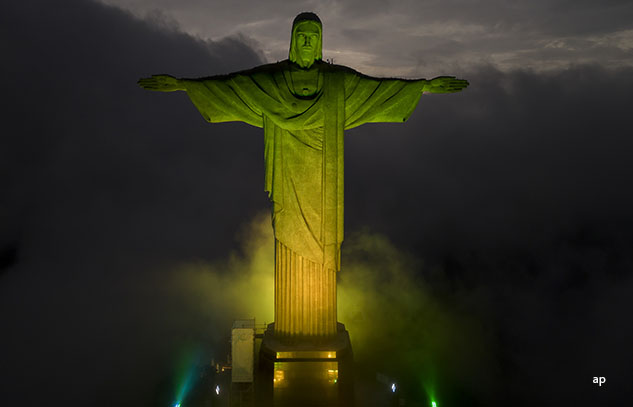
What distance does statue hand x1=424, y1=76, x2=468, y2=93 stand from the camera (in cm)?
798

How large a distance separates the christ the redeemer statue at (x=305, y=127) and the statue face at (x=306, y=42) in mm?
14

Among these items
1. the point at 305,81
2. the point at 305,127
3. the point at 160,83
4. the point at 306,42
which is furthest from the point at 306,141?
the point at 160,83

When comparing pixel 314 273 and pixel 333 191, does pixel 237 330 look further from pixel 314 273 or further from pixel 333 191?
pixel 333 191

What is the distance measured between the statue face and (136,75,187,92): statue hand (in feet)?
6.08

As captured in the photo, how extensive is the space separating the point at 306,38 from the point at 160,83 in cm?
230

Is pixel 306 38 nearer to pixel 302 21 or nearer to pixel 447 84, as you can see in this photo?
pixel 302 21

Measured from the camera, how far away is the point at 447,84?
26.2 ft

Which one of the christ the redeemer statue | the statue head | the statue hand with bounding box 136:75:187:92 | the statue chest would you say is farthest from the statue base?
the statue head

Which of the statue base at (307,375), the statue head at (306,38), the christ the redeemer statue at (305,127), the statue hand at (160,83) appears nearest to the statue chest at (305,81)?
the christ the redeemer statue at (305,127)

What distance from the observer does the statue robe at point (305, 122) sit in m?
7.82

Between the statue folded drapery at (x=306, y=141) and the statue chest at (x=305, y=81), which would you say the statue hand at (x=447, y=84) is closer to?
the statue folded drapery at (x=306, y=141)

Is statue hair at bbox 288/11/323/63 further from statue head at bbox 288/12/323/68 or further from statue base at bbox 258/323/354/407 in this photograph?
statue base at bbox 258/323/354/407

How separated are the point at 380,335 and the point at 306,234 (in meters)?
4.07

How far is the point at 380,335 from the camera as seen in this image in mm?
10922
